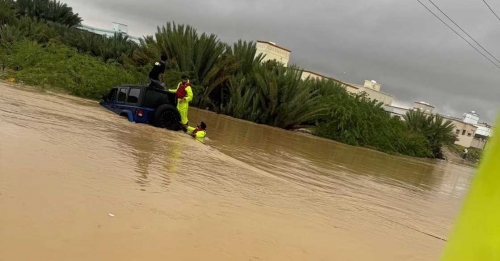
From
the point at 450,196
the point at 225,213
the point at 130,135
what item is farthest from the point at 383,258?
the point at 450,196

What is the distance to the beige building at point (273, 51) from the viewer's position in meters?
38.9

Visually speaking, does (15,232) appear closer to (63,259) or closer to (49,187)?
(63,259)

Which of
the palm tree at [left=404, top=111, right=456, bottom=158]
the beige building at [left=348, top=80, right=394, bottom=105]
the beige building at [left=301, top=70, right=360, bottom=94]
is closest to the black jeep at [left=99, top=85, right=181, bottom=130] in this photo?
the beige building at [left=301, top=70, right=360, bottom=94]

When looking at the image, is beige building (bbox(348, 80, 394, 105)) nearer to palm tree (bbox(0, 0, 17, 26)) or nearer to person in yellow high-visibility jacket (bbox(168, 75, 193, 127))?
palm tree (bbox(0, 0, 17, 26))

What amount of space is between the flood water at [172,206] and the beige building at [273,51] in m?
30.6

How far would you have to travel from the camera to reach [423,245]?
17.4 feet

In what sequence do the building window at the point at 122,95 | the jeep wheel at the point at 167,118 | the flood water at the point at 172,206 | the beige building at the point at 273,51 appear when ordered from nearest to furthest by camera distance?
the flood water at the point at 172,206, the jeep wheel at the point at 167,118, the building window at the point at 122,95, the beige building at the point at 273,51

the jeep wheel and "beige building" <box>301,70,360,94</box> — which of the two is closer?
the jeep wheel

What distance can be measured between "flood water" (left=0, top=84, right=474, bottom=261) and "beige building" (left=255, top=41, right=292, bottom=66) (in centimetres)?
3061

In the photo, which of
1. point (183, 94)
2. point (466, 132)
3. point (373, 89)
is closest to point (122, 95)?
point (183, 94)

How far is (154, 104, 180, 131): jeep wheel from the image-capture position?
419 inches

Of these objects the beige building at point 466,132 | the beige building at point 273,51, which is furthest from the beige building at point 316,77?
the beige building at point 466,132

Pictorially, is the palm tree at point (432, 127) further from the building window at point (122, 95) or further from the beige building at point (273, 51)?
the building window at point (122, 95)

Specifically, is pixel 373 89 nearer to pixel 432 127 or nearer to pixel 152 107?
pixel 432 127
